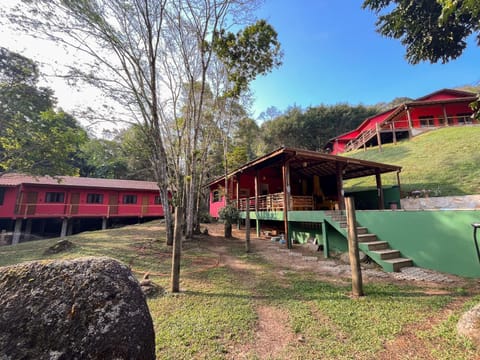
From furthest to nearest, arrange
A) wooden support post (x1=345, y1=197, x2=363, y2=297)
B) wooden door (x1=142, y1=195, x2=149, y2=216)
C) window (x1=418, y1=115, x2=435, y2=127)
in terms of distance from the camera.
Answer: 1. window (x1=418, y1=115, x2=435, y2=127)
2. wooden door (x1=142, y1=195, x2=149, y2=216)
3. wooden support post (x1=345, y1=197, x2=363, y2=297)

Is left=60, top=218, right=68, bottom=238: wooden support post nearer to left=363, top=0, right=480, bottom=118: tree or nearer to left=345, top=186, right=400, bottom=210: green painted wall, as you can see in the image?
left=345, top=186, right=400, bottom=210: green painted wall

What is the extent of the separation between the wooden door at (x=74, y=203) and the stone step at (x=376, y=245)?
67.9 ft

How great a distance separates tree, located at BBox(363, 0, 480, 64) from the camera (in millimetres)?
6656

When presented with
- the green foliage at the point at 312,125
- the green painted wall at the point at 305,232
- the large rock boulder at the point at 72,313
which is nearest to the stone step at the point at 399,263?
the green painted wall at the point at 305,232

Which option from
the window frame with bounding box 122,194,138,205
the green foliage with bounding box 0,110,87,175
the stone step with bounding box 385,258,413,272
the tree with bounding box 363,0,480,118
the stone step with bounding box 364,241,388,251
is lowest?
the stone step with bounding box 385,258,413,272

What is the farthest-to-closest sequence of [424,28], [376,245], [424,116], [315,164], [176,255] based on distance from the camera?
1. [424,116]
2. [315,164]
3. [424,28]
4. [376,245]
5. [176,255]

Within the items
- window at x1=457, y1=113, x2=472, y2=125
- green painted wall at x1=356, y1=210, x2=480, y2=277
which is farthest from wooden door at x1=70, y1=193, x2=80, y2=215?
window at x1=457, y1=113, x2=472, y2=125

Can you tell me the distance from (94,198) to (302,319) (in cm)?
2031

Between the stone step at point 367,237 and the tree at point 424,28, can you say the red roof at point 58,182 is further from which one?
the tree at point 424,28

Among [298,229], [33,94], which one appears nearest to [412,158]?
[298,229]

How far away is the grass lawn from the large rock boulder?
1199 millimetres

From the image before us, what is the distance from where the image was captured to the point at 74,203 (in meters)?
16.9

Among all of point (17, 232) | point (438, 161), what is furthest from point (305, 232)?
point (17, 232)

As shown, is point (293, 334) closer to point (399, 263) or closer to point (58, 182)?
point (399, 263)
